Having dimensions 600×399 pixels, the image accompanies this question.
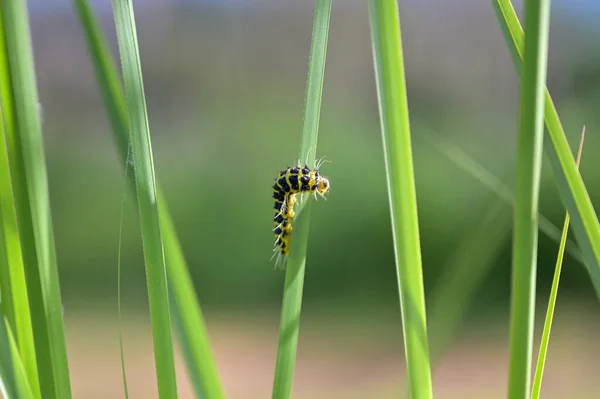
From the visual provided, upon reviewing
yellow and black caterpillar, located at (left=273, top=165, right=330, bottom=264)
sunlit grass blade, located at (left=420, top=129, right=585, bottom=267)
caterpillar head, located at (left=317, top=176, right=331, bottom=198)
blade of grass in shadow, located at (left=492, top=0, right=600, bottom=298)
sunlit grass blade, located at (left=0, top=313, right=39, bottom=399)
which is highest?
caterpillar head, located at (left=317, top=176, right=331, bottom=198)

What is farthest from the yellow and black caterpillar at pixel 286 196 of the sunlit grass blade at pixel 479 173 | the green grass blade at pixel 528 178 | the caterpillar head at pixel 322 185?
the green grass blade at pixel 528 178

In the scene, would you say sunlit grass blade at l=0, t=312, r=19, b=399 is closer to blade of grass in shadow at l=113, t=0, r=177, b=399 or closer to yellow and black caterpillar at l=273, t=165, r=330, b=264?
blade of grass in shadow at l=113, t=0, r=177, b=399

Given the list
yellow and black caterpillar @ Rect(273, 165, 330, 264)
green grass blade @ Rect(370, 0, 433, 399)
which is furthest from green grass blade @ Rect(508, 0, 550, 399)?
yellow and black caterpillar @ Rect(273, 165, 330, 264)

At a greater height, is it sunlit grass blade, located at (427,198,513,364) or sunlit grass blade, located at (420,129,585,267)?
sunlit grass blade, located at (420,129,585,267)

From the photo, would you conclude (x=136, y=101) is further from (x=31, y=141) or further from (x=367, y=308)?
(x=367, y=308)

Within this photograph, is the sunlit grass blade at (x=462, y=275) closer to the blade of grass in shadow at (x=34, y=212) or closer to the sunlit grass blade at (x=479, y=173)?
the sunlit grass blade at (x=479, y=173)

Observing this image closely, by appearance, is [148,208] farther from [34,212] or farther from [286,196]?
[286,196]

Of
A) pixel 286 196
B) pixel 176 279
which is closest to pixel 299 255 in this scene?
pixel 176 279
